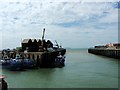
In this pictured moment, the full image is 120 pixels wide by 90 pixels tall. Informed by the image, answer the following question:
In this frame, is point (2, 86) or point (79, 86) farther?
point (79, 86)

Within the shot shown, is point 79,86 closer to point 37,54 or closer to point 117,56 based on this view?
point 37,54

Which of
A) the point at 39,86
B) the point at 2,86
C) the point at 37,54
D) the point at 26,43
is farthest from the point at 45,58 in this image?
the point at 2,86

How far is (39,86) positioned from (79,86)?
11.8 ft

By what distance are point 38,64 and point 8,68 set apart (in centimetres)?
572

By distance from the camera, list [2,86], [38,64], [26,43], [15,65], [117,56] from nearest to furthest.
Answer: [2,86]
[15,65]
[38,64]
[26,43]
[117,56]

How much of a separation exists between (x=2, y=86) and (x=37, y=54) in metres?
27.6

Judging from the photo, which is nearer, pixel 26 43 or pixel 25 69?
pixel 25 69

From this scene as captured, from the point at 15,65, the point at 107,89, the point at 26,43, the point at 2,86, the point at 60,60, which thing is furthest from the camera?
the point at 26,43

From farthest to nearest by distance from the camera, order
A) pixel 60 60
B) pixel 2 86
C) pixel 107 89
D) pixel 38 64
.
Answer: pixel 60 60 < pixel 38 64 < pixel 107 89 < pixel 2 86

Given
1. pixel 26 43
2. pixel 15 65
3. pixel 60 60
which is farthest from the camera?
pixel 26 43

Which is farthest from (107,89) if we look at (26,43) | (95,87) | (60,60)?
(26,43)

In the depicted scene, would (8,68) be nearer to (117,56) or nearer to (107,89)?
(107,89)

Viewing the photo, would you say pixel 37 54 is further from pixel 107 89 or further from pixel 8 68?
pixel 107 89

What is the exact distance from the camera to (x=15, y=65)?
130 ft
